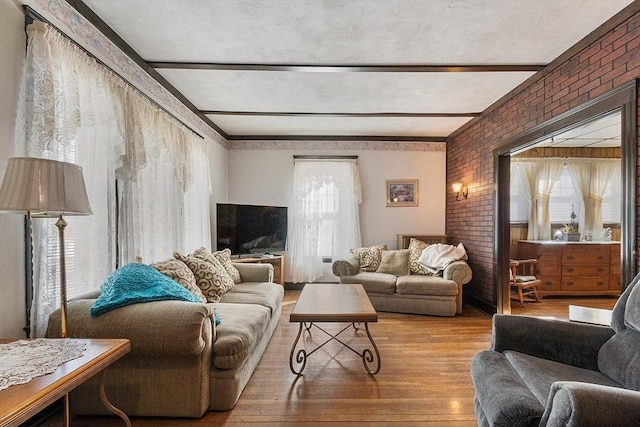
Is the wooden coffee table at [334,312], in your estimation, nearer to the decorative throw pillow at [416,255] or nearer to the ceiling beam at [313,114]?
the decorative throw pillow at [416,255]

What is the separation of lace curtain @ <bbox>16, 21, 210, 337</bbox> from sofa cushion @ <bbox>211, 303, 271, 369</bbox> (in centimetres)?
96

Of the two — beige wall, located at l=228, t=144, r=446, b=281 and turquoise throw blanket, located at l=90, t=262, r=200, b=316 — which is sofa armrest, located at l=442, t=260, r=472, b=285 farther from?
turquoise throw blanket, located at l=90, t=262, r=200, b=316

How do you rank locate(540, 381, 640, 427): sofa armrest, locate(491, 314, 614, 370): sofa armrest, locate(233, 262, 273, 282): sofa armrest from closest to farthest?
locate(540, 381, 640, 427): sofa armrest < locate(491, 314, 614, 370): sofa armrest < locate(233, 262, 273, 282): sofa armrest

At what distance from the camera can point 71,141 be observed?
2.03 m

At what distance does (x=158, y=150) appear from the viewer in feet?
10.0

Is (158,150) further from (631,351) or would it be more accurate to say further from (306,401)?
(631,351)

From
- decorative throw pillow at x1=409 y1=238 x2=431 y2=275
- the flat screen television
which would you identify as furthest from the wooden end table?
decorative throw pillow at x1=409 y1=238 x2=431 y2=275

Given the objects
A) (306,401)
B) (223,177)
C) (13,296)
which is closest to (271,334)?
(306,401)

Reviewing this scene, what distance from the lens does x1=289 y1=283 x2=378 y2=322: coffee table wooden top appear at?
2395 mm

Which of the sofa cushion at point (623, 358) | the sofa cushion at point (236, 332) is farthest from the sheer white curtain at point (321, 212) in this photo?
the sofa cushion at point (623, 358)

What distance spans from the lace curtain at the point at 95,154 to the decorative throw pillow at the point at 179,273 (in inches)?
12.0

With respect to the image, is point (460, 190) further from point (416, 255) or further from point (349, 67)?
point (349, 67)

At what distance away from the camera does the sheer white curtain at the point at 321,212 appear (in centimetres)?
546

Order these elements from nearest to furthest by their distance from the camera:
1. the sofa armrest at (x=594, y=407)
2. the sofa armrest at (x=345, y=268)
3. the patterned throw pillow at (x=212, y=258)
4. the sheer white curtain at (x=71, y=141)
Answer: the sofa armrest at (x=594, y=407) → the sheer white curtain at (x=71, y=141) → the patterned throw pillow at (x=212, y=258) → the sofa armrest at (x=345, y=268)
